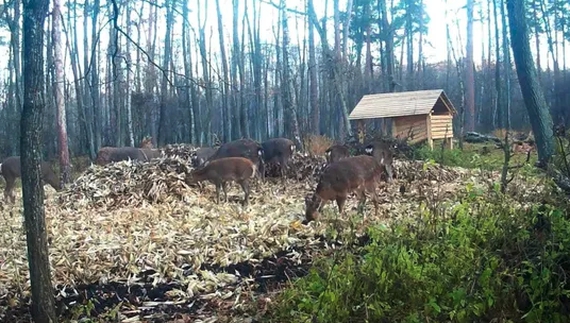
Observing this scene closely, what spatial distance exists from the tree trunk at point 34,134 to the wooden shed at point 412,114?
14597 millimetres

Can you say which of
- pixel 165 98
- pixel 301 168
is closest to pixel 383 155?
pixel 301 168

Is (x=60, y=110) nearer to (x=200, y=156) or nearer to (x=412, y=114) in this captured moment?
(x=200, y=156)

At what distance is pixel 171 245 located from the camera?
24.4 ft

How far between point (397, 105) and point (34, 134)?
55.9 feet

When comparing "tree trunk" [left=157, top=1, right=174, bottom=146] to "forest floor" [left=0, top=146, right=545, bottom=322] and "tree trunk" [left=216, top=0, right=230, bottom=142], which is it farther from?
"forest floor" [left=0, top=146, right=545, bottom=322]

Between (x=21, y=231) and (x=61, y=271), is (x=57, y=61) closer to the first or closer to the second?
(x=21, y=231)

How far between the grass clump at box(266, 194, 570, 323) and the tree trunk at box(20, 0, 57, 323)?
1968 mm

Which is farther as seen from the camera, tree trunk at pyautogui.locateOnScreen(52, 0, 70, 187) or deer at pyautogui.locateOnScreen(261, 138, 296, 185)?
tree trunk at pyautogui.locateOnScreen(52, 0, 70, 187)

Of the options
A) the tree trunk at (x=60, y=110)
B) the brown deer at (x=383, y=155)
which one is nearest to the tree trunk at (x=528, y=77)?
the brown deer at (x=383, y=155)

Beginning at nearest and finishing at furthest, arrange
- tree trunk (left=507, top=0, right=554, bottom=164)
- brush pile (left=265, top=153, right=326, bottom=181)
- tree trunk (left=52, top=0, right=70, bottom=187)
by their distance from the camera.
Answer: tree trunk (left=507, top=0, right=554, bottom=164)
brush pile (left=265, top=153, right=326, bottom=181)
tree trunk (left=52, top=0, right=70, bottom=187)

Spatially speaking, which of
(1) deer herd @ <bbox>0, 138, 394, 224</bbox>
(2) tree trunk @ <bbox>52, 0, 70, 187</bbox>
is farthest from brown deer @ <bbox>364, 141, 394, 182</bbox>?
(2) tree trunk @ <bbox>52, 0, 70, 187</bbox>

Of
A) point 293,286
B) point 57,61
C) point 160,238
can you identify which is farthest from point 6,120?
point 293,286

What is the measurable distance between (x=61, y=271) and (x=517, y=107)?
3532 centimetres

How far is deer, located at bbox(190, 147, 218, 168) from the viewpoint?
13.9 metres
